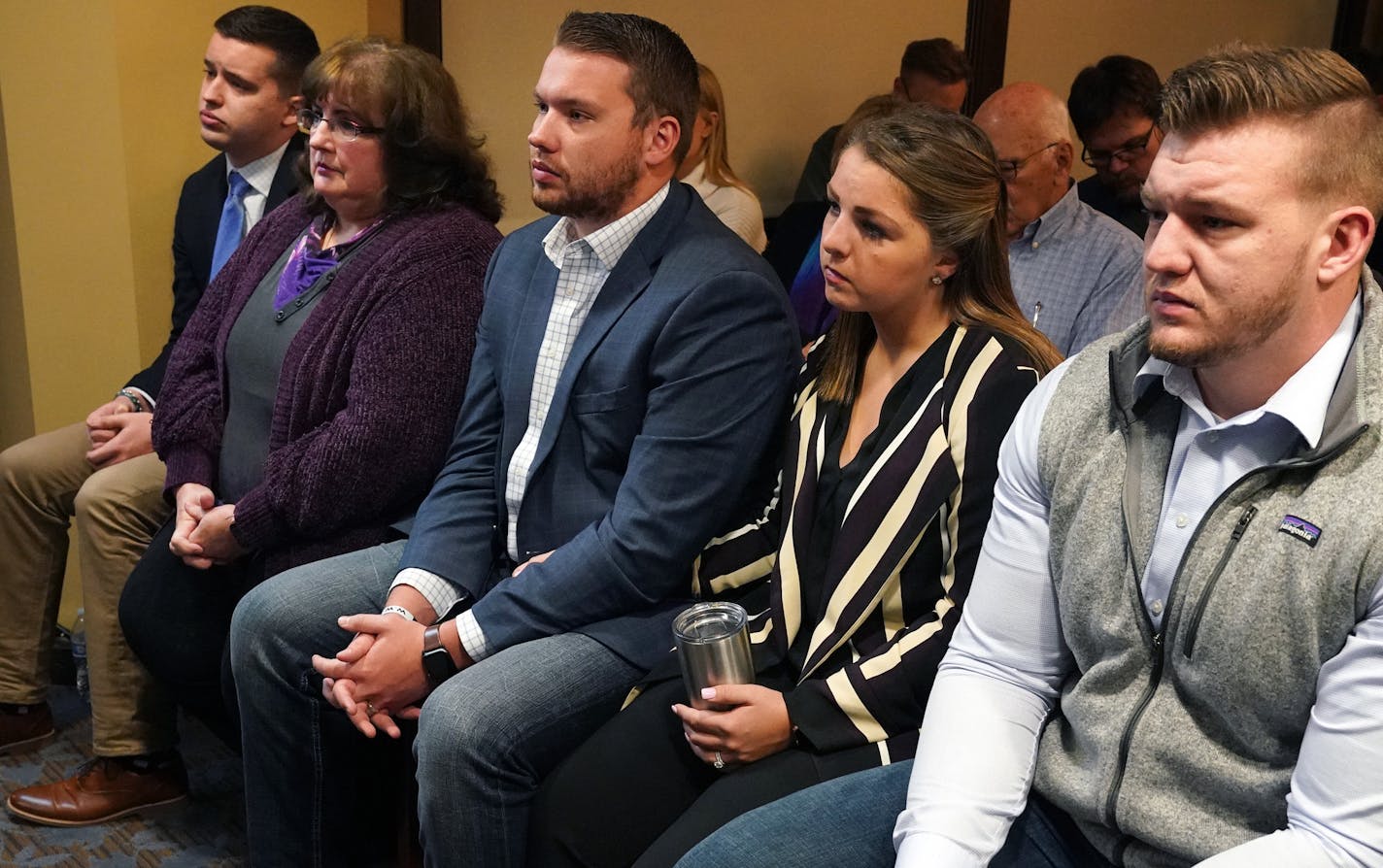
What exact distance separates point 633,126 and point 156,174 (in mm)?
1360

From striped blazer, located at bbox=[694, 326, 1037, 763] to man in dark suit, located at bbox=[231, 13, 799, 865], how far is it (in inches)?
8.2

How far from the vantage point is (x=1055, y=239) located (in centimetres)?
269

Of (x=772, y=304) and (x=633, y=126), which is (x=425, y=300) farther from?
(x=772, y=304)

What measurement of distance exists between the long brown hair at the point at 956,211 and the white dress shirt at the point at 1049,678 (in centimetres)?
36

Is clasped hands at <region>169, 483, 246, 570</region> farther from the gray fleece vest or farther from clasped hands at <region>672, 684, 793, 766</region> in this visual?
the gray fleece vest

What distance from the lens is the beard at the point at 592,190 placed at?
198 centimetres

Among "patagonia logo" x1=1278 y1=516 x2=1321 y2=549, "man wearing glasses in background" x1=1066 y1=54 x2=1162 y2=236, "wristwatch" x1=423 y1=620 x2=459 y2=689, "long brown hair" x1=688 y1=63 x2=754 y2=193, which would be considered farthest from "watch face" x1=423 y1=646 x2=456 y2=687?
"man wearing glasses in background" x1=1066 y1=54 x2=1162 y2=236

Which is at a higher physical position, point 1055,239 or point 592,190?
point 592,190

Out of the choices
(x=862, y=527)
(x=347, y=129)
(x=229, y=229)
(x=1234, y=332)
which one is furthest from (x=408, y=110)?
(x=1234, y=332)

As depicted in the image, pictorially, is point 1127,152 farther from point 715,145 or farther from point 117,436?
point 117,436

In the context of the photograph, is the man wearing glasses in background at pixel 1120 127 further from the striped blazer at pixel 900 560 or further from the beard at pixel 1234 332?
the beard at pixel 1234 332

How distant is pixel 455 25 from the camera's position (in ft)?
10.9

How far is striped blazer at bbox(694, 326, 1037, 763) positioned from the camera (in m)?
1.58

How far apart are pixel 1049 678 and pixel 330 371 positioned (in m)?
1.28
